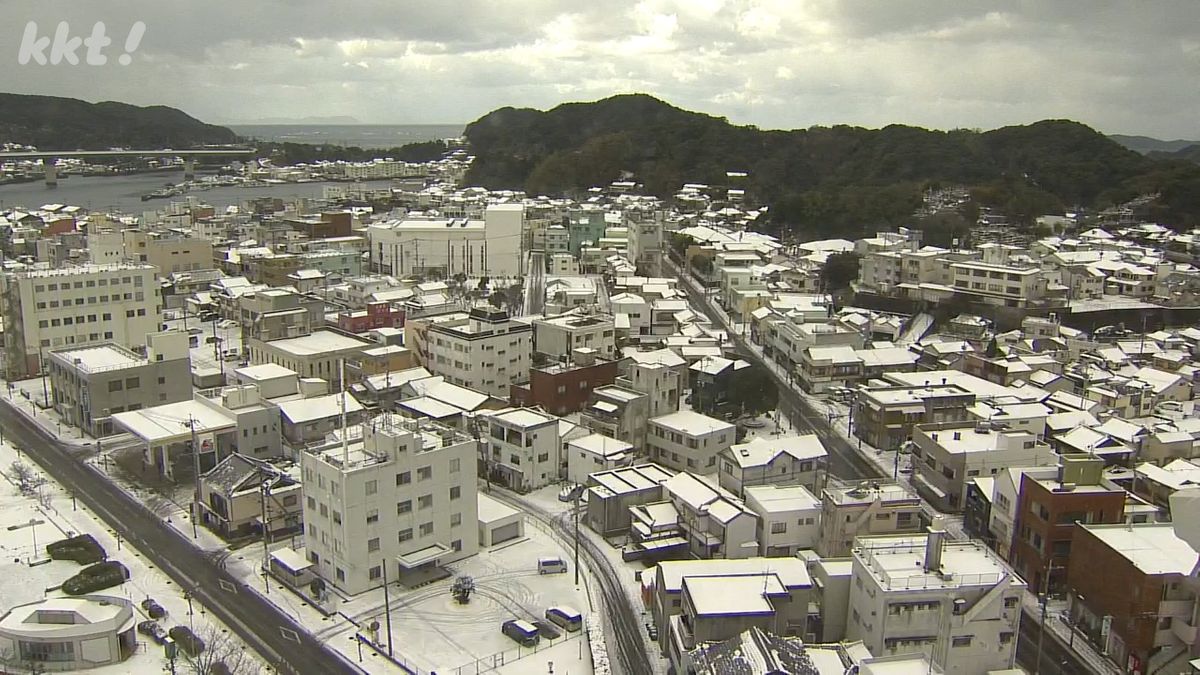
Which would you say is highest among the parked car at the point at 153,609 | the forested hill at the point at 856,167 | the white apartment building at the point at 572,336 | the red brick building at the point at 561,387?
the forested hill at the point at 856,167

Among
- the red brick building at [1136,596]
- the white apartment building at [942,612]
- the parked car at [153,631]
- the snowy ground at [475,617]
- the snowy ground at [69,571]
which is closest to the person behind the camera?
the white apartment building at [942,612]

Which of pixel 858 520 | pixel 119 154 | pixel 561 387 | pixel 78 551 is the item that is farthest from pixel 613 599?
pixel 119 154

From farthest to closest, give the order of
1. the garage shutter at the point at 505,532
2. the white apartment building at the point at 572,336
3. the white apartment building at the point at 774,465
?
the white apartment building at the point at 572,336
the white apartment building at the point at 774,465
the garage shutter at the point at 505,532

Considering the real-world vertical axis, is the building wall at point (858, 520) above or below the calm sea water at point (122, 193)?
below

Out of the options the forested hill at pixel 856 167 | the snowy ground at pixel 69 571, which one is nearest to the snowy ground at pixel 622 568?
the snowy ground at pixel 69 571

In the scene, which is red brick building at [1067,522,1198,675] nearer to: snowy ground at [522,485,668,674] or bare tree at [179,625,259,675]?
snowy ground at [522,485,668,674]

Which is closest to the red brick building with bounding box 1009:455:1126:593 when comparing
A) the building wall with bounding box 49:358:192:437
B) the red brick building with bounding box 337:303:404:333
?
the building wall with bounding box 49:358:192:437

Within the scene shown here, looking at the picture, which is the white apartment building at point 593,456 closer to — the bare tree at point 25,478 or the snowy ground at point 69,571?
the snowy ground at point 69,571
